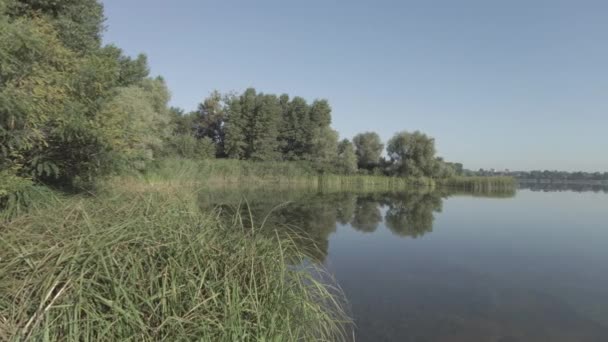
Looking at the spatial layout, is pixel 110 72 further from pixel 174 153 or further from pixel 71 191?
pixel 174 153

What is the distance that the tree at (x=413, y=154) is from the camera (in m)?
50.3

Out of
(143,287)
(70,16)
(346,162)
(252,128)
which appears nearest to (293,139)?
(252,128)

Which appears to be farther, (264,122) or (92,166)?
(264,122)

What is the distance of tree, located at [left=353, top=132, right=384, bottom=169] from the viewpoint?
5531cm

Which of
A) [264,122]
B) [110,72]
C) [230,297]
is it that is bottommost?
[230,297]

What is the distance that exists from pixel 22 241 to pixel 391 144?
175 feet

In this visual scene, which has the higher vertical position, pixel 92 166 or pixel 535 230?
pixel 92 166

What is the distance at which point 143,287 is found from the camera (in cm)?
270

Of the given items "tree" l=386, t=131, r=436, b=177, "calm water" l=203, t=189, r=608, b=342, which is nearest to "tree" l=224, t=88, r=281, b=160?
"tree" l=386, t=131, r=436, b=177

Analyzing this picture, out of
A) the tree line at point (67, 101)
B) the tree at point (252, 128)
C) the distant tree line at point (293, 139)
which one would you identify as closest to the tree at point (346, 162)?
the distant tree line at point (293, 139)

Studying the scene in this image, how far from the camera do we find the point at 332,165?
4838 cm

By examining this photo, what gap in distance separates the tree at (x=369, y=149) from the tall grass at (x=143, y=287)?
174 feet

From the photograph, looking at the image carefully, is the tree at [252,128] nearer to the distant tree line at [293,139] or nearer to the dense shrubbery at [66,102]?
the distant tree line at [293,139]

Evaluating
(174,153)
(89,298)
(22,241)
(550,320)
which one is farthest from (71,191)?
(174,153)
